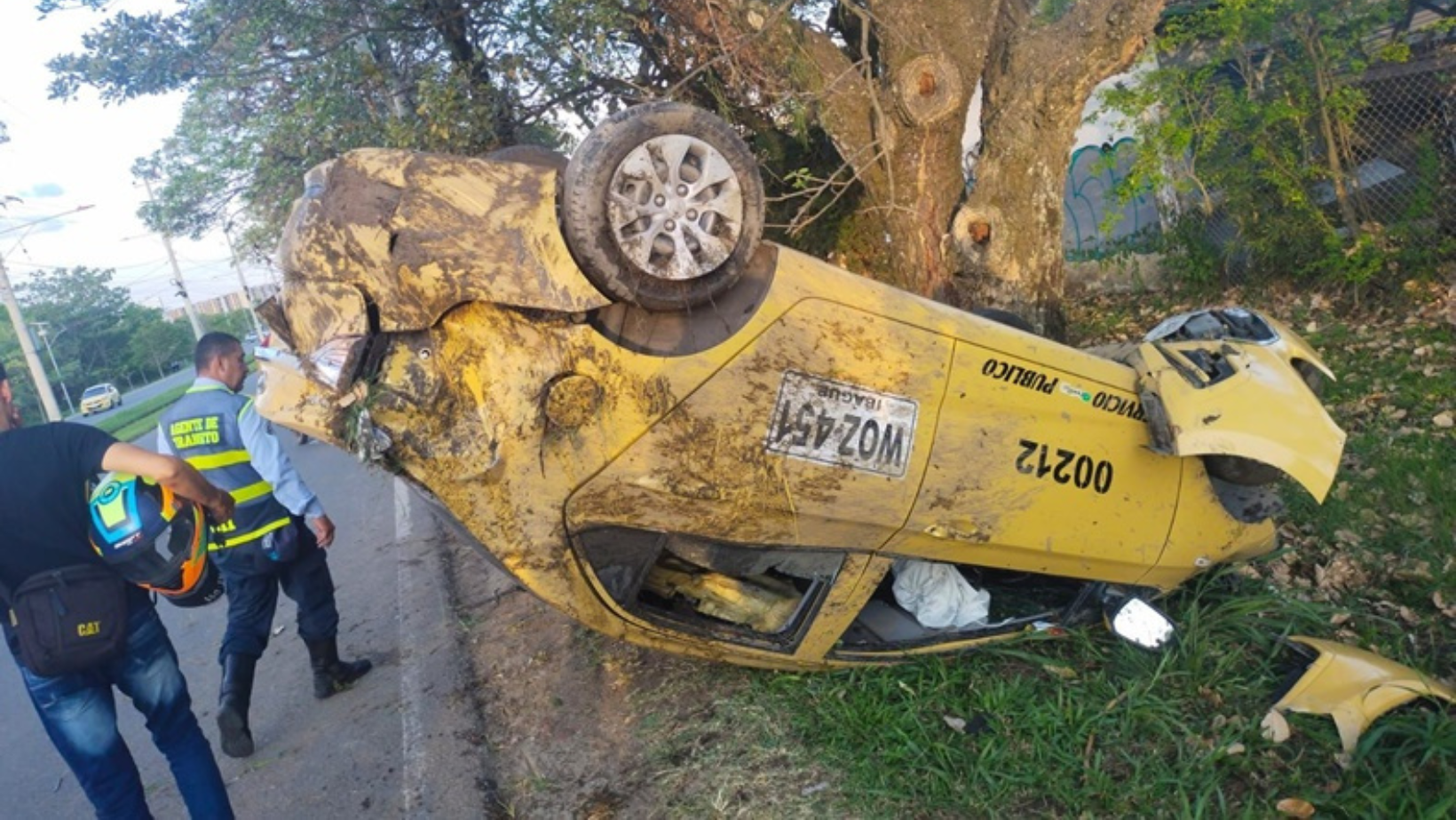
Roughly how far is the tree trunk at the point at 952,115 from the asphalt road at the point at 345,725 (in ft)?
12.6

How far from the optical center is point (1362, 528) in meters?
4.14

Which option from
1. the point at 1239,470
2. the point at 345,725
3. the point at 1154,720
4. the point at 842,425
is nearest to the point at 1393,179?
the point at 1239,470

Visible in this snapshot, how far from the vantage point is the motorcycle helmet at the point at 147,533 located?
325cm

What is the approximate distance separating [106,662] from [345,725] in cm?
140

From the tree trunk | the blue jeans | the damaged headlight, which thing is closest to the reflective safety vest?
the blue jeans

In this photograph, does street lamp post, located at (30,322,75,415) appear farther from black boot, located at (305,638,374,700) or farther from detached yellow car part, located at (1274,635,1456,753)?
detached yellow car part, located at (1274,635,1456,753)

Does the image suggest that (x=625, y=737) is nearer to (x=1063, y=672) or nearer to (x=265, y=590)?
(x=1063, y=672)

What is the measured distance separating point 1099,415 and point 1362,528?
6.09 feet

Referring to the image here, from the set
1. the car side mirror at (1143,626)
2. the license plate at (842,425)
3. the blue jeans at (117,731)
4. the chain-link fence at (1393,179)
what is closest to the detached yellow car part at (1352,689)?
the car side mirror at (1143,626)

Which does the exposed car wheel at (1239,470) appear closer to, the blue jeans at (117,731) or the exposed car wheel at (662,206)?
the exposed car wheel at (662,206)

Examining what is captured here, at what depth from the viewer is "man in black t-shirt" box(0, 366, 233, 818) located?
3152 millimetres

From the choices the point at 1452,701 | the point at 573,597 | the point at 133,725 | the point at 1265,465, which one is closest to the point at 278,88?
the point at 133,725

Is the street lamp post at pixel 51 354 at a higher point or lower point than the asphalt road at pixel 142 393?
higher

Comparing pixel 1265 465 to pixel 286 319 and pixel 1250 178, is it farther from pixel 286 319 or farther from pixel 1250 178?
pixel 1250 178
